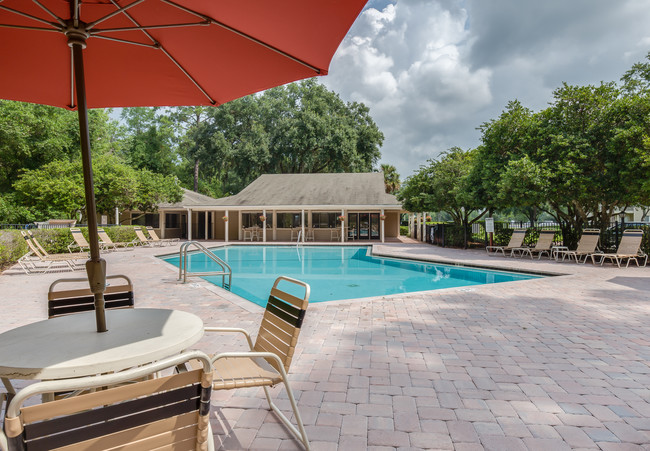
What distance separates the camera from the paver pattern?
231cm

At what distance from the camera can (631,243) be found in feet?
36.3

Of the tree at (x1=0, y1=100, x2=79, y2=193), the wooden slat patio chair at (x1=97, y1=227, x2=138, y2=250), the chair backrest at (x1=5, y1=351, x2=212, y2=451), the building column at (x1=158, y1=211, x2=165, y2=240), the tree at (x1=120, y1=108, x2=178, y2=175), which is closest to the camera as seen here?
the chair backrest at (x1=5, y1=351, x2=212, y2=451)

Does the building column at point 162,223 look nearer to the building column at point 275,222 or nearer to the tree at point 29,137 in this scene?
the building column at point 275,222

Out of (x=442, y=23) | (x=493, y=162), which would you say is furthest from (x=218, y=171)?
(x=493, y=162)

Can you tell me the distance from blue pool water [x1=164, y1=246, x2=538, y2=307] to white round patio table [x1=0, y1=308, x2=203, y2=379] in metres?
5.34

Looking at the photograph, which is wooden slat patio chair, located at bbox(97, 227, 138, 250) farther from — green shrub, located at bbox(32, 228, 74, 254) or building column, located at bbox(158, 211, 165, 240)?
building column, located at bbox(158, 211, 165, 240)

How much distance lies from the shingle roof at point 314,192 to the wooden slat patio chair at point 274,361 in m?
19.0

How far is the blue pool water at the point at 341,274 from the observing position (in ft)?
30.2

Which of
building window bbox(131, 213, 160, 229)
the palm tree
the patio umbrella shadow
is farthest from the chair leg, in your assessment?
the palm tree

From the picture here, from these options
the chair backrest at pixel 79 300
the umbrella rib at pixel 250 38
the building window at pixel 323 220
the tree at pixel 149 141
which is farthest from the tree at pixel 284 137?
the chair backrest at pixel 79 300

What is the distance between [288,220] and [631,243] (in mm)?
17617

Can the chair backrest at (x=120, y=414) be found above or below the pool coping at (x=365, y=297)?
above

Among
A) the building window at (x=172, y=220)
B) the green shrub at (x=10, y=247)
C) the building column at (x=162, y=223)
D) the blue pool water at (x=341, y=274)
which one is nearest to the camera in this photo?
the blue pool water at (x=341, y=274)

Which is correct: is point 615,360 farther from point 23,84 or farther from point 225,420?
point 23,84
